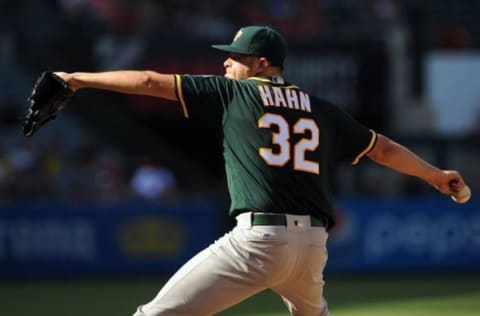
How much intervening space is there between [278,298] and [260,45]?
22.0 ft

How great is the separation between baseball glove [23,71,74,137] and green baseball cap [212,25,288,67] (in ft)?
3.11

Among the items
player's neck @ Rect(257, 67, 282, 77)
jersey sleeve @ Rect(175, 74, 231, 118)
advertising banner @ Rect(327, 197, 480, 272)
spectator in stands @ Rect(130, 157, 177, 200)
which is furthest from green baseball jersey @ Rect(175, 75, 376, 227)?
spectator in stands @ Rect(130, 157, 177, 200)

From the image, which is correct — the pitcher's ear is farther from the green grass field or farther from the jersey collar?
the green grass field

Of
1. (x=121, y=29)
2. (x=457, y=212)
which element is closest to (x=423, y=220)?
(x=457, y=212)

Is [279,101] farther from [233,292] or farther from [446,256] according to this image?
[446,256]

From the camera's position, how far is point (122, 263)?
15.7 m

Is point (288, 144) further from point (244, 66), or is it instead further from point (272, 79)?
Answer: point (244, 66)

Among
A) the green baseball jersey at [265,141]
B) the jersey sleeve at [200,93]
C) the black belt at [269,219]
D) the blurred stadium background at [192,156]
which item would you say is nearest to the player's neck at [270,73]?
the green baseball jersey at [265,141]

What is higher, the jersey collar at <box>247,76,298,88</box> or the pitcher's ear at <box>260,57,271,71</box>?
the pitcher's ear at <box>260,57,271,71</box>

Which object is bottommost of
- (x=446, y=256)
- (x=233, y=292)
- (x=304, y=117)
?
(x=446, y=256)

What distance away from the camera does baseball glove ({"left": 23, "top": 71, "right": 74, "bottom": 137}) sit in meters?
6.14

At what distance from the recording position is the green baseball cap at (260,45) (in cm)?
644

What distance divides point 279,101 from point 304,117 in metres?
0.17

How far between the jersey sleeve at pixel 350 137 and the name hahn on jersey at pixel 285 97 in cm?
26
